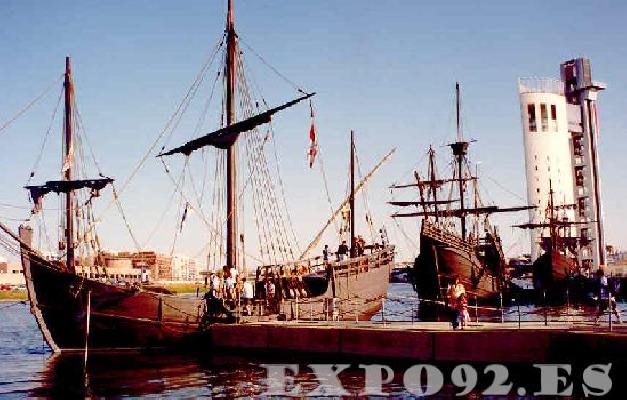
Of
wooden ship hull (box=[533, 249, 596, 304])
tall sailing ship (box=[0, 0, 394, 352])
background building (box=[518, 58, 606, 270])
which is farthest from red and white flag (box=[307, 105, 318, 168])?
background building (box=[518, 58, 606, 270])

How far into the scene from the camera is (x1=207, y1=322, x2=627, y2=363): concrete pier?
57.7ft

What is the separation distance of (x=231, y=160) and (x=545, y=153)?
231 ft

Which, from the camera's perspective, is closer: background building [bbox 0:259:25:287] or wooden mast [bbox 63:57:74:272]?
wooden mast [bbox 63:57:74:272]

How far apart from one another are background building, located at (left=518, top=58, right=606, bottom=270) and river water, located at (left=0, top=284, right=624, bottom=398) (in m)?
72.2

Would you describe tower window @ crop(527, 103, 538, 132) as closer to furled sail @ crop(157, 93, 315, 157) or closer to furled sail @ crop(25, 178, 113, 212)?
furled sail @ crop(157, 93, 315, 157)

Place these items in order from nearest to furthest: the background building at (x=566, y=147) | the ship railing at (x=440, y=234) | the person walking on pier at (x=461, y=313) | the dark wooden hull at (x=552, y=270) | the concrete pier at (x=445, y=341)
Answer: the concrete pier at (x=445, y=341)
the person walking on pier at (x=461, y=313)
the ship railing at (x=440, y=234)
the dark wooden hull at (x=552, y=270)
the background building at (x=566, y=147)

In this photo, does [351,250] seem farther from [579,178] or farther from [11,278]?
[11,278]

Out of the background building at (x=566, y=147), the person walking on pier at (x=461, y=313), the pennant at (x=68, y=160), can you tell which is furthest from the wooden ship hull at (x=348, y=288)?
the background building at (x=566, y=147)

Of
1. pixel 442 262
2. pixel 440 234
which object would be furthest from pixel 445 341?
pixel 440 234

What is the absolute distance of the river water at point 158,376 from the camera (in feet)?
60.1

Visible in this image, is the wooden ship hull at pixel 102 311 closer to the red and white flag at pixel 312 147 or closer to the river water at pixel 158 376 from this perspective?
the river water at pixel 158 376

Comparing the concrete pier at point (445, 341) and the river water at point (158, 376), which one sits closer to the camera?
the concrete pier at point (445, 341)

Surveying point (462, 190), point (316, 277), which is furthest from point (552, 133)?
point (316, 277)

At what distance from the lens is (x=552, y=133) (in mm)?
91125
